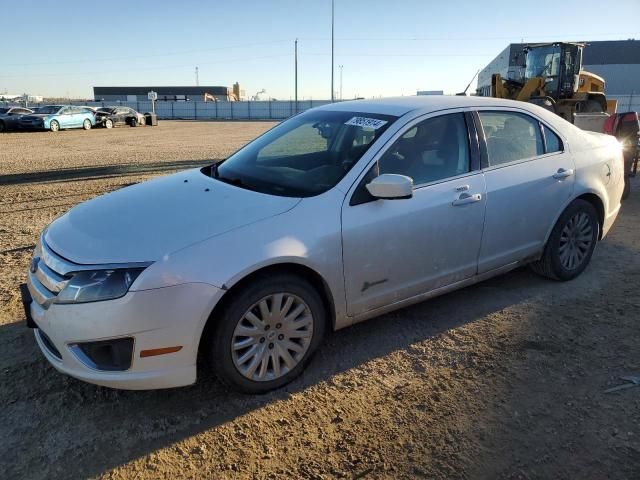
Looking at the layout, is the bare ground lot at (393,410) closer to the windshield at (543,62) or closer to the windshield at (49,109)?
the windshield at (543,62)

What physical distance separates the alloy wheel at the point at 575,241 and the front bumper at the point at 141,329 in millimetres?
3339

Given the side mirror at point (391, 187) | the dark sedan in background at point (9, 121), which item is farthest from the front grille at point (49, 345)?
the dark sedan in background at point (9, 121)

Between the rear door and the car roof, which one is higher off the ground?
the car roof

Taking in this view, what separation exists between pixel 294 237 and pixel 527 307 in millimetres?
2307

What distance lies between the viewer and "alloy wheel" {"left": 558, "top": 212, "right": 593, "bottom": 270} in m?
4.57

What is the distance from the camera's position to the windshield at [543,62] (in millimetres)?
16672

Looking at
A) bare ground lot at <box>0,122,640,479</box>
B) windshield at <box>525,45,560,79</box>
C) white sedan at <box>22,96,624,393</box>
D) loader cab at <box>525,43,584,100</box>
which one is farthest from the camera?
windshield at <box>525,45,560,79</box>

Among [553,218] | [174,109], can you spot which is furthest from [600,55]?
[553,218]

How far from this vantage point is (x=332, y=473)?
241 cm

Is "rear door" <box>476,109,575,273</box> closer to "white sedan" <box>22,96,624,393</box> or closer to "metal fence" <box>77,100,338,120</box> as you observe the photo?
"white sedan" <box>22,96,624,393</box>

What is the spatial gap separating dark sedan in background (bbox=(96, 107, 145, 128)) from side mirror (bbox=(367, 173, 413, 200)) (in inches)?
1294

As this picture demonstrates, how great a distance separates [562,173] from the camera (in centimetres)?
434

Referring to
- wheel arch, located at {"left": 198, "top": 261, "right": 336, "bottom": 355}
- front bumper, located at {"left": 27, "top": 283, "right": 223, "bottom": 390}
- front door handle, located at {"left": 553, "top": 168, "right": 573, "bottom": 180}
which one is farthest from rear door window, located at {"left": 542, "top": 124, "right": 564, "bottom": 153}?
front bumper, located at {"left": 27, "top": 283, "right": 223, "bottom": 390}

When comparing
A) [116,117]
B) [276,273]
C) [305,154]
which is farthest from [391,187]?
[116,117]
